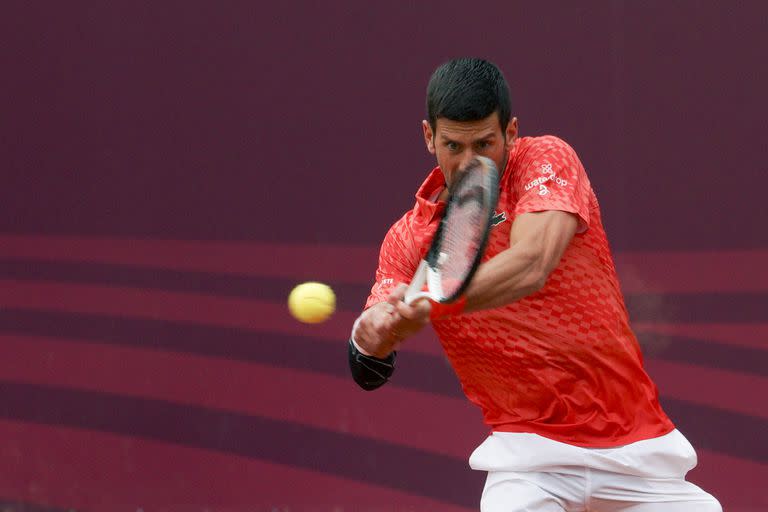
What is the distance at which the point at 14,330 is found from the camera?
18.6 ft

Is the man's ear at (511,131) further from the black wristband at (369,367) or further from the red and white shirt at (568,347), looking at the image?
the black wristband at (369,367)

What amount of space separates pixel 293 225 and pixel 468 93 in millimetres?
2616

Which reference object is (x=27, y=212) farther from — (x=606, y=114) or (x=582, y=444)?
(x=582, y=444)

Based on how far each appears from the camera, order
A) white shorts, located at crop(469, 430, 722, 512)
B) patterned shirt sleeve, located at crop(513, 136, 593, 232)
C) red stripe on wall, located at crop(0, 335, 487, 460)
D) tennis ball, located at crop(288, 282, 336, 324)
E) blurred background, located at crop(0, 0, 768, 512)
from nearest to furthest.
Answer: patterned shirt sleeve, located at crop(513, 136, 593, 232) < white shorts, located at crop(469, 430, 722, 512) < tennis ball, located at crop(288, 282, 336, 324) < blurred background, located at crop(0, 0, 768, 512) < red stripe on wall, located at crop(0, 335, 487, 460)

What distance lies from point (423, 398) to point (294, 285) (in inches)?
30.8

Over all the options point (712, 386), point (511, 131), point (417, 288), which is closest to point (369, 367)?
point (417, 288)

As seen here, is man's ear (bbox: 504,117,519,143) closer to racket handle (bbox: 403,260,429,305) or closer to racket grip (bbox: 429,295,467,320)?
racket handle (bbox: 403,260,429,305)

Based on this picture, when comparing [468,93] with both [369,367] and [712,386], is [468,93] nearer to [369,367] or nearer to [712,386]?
[369,367]

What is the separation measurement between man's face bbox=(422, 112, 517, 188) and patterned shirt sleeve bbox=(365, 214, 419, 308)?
325mm

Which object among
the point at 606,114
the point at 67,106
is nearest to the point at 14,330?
the point at 67,106

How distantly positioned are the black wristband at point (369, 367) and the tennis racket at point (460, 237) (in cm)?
25

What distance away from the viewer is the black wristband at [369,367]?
3.15 m

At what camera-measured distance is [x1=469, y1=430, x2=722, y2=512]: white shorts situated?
310cm

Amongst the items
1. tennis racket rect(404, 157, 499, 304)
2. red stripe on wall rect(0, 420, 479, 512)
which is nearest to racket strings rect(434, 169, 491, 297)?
tennis racket rect(404, 157, 499, 304)
